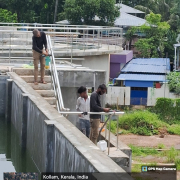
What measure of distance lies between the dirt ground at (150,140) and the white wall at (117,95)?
24.2ft

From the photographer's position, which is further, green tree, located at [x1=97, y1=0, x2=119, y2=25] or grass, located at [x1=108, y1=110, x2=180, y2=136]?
green tree, located at [x1=97, y1=0, x2=119, y2=25]

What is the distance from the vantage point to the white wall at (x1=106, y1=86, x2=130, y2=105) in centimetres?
3369

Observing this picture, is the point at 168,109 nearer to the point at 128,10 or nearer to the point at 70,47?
the point at 70,47

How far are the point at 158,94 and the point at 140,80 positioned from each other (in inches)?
54.5

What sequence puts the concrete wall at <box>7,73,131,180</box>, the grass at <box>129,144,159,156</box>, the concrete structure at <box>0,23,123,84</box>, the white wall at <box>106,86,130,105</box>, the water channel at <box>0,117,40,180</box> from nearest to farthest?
the concrete wall at <box>7,73,131,180</box> → the water channel at <box>0,117,40,180</box> → the grass at <box>129,144,159,156</box> → the concrete structure at <box>0,23,123,84</box> → the white wall at <box>106,86,130,105</box>

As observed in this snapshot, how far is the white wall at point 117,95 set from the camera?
111 ft

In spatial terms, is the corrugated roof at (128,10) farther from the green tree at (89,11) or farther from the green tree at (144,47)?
the green tree at (89,11)

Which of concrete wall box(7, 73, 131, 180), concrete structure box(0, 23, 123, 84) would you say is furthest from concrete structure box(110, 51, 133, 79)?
concrete wall box(7, 73, 131, 180)

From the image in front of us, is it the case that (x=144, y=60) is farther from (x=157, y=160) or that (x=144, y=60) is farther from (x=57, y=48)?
(x=157, y=160)

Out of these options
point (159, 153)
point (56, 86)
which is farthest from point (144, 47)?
point (56, 86)

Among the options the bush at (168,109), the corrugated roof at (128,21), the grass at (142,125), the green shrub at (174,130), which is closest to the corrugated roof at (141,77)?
the bush at (168,109)

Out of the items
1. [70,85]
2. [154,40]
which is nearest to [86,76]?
[70,85]

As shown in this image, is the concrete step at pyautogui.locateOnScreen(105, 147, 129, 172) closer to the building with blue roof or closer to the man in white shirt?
the man in white shirt

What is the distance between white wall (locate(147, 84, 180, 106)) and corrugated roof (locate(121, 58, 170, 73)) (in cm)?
269
